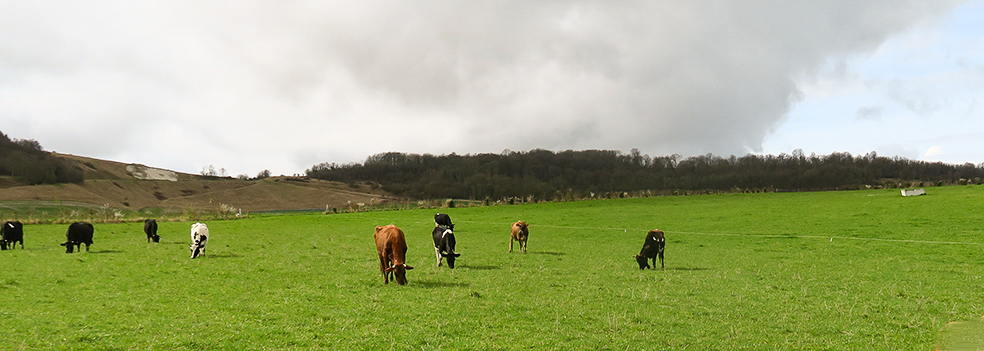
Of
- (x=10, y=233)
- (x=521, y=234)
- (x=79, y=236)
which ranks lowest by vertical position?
(x=521, y=234)

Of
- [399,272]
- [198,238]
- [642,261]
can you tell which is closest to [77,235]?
[198,238]

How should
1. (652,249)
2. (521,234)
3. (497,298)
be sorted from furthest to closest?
(521,234) → (652,249) → (497,298)

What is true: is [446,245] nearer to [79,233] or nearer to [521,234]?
[521,234]

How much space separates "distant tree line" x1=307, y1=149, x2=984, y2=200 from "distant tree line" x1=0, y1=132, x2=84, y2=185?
80.9 m

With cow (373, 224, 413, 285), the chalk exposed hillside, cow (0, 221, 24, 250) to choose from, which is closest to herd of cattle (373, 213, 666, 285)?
cow (373, 224, 413, 285)

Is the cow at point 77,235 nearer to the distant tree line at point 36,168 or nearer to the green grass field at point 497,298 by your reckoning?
the green grass field at point 497,298

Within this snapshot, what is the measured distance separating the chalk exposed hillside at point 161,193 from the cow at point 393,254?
9265 centimetres

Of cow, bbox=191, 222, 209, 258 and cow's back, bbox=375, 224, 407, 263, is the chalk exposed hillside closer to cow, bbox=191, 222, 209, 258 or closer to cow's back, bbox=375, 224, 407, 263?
cow, bbox=191, 222, 209, 258

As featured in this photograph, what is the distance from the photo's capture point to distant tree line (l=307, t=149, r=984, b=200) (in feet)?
379

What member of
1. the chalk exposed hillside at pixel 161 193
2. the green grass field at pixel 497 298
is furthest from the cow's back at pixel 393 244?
the chalk exposed hillside at pixel 161 193

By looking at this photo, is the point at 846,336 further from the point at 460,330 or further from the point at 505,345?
the point at 460,330

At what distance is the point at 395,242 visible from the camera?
1476cm

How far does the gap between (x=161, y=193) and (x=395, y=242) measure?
135 meters

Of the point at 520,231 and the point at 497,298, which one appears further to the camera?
the point at 520,231
